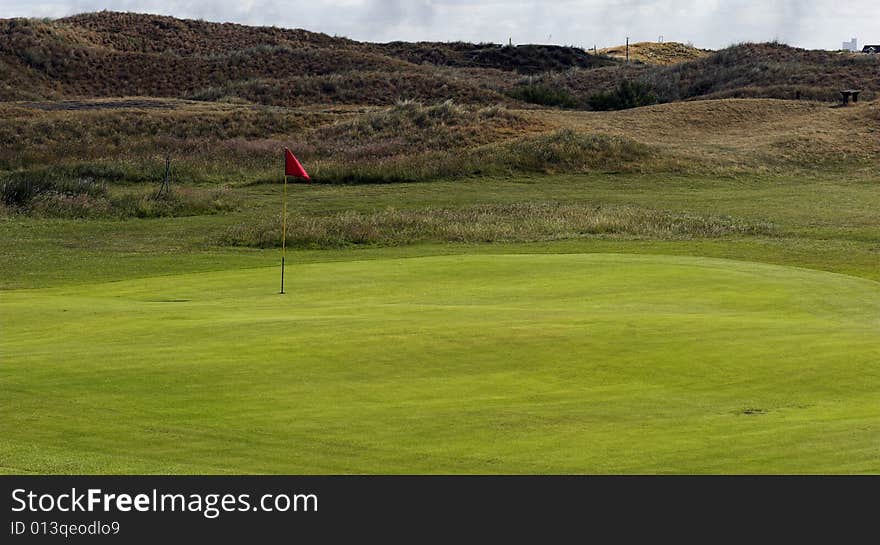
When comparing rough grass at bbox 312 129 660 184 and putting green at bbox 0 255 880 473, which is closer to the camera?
putting green at bbox 0 255 880 473

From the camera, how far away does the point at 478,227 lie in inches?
1447

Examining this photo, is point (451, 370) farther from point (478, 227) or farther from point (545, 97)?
point (545, 97)

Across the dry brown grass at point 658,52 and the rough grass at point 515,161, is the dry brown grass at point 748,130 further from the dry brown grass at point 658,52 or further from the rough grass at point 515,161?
the dry brown grass at point 658,52

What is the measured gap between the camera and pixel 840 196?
160 feet

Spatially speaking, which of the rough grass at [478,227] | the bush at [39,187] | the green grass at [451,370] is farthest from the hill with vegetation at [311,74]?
the green grass at [451,370]

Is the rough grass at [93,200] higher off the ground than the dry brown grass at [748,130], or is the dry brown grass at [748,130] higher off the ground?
the dry brown grass at [748,130]

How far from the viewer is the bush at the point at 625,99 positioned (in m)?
83.1

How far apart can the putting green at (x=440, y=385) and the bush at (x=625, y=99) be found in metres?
67.0

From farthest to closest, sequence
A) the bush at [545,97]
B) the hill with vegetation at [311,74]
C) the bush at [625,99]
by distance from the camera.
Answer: the bush at [545,97], the hill with vegetation at [311,74], the bush at [625,99]
